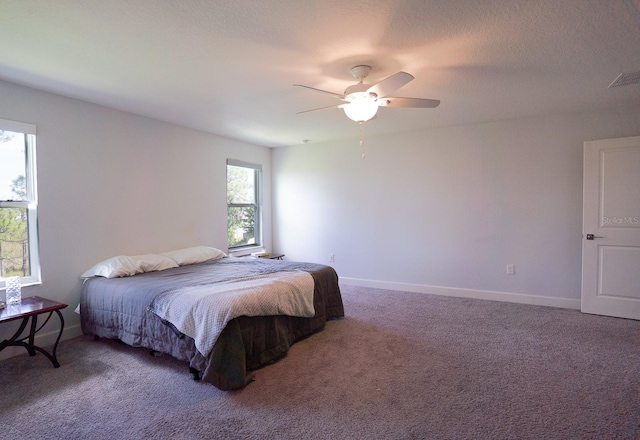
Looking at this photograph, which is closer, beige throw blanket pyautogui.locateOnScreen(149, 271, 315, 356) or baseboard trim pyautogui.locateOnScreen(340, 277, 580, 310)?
beige throw blanket pyautogui.locateOnScreen(149, 271, 315, 356)

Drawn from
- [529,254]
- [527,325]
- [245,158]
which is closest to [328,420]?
[527,325]

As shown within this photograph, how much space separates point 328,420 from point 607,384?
1.95 m

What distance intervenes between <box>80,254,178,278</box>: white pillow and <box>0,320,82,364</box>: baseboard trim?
1.72 ft

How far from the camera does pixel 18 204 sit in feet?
9.70

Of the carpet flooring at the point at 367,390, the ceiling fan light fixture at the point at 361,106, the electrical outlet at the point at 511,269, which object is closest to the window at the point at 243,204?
the carpet flooring at the point at 367,390

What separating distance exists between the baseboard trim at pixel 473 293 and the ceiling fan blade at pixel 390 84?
10.2 ft

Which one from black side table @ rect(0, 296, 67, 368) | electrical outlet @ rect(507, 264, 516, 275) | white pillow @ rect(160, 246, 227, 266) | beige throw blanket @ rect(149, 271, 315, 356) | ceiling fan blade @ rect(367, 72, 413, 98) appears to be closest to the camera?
ceiling fan blade @ rect(367, 72, 413, 98)

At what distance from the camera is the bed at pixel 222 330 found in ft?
7.63

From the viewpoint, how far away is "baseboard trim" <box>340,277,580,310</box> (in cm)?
405

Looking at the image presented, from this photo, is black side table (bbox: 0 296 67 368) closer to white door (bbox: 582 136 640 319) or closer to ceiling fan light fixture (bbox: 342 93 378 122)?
ceiling fan light fixture (bbox: 342 93 378 122)

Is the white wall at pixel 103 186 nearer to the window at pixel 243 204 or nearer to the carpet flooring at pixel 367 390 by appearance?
the window at pixel 243 204

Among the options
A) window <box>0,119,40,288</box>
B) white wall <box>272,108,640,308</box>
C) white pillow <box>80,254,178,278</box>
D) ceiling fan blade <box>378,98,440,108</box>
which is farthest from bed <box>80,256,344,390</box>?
ceiling fan blade <box>378,98,440,108</box>

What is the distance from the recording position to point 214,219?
489 centimetres

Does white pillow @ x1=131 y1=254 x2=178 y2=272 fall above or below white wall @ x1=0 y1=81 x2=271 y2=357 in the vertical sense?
below
